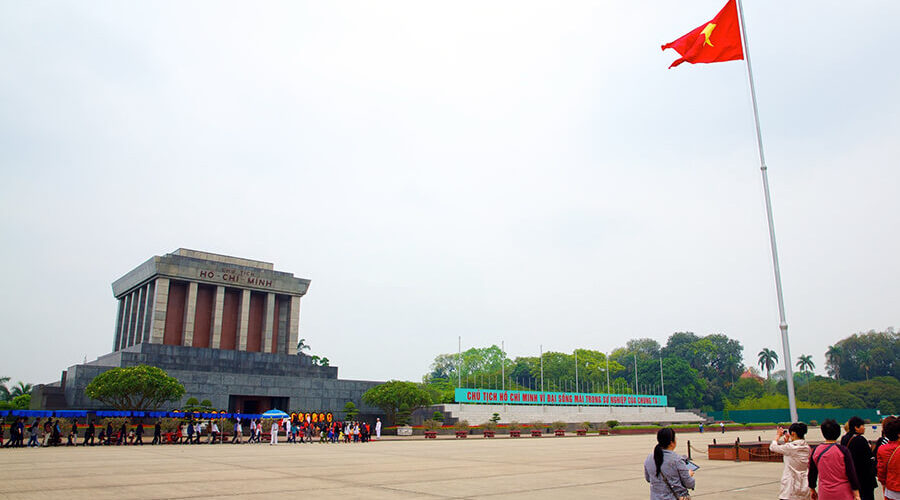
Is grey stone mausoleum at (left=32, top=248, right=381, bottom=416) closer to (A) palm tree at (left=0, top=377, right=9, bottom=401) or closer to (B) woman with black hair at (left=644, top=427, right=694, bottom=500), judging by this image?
(A) palm tree at (left=0, top=377, right=9, bottom=401)

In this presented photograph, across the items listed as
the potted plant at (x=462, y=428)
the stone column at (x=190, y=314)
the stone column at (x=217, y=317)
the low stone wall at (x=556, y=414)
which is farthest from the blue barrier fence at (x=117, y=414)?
the low stone wall at (x=556, y=414)

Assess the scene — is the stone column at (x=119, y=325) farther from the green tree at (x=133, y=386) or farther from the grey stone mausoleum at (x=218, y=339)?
the green tree at (x=133, y=386)

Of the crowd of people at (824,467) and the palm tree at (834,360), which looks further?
the palm tree at (834,360)

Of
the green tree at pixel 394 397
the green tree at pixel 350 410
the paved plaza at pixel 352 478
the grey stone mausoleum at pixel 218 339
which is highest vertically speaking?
the grey stone mausoleum at pixel 218 339

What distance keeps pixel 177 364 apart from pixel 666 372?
262ft

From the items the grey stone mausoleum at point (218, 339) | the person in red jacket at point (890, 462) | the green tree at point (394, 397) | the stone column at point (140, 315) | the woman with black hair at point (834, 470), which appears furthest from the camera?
the stone column at point (140, 315)

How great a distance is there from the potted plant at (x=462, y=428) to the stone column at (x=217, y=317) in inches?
888

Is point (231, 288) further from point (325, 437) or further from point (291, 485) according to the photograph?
point (291, 485)

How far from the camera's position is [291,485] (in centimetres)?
1357

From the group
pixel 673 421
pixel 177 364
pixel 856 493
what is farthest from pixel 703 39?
pixel 673 421

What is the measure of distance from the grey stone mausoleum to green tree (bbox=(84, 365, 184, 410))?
473 centimetres

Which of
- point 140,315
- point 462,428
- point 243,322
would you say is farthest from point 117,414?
point 462,428

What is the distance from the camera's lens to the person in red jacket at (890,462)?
7074 millimetres

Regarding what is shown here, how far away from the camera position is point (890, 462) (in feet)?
23.6
